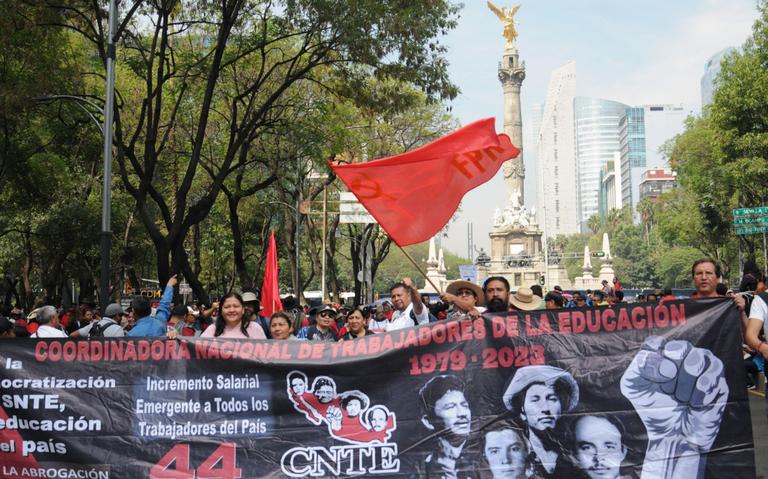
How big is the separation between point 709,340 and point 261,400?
9.80 ft

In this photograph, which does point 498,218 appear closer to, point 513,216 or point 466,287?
point 513,216

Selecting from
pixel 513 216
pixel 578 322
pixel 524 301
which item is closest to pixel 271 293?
pixel 524 301

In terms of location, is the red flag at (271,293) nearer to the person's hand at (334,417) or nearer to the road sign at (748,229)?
the person's hand at (334,417)

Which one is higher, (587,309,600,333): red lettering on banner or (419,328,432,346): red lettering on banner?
(587,309,600,333): red lettering on banner

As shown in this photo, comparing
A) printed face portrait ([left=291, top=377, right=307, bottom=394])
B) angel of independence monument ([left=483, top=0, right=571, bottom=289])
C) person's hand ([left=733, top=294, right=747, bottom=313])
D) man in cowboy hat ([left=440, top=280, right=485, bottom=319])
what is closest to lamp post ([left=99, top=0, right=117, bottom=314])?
man in cowboy hat ([left=440, top=280, right=485, bottom=319])

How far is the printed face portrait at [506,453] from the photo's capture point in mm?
5698

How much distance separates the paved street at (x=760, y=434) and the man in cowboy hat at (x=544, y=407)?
6.91ft

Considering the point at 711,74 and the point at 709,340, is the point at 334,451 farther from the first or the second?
the point at 711,74

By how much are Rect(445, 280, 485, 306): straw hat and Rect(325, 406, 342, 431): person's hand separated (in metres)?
1.87

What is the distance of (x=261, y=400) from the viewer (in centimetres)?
605

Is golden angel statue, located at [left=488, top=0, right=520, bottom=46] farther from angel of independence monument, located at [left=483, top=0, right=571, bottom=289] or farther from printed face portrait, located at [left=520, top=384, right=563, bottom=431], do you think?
printed face portrait, located at [left=520, top=384, right=563, bottom=431]

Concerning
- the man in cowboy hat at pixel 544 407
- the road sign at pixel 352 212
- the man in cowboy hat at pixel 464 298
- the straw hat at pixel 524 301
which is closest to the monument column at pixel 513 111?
the road sign at pixel 352 212

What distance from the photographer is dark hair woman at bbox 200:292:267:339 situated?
6.96 m

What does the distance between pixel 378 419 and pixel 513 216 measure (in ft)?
246
